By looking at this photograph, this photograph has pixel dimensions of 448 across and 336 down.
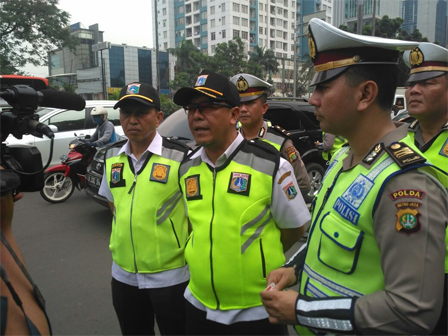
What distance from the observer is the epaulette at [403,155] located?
1.10 m

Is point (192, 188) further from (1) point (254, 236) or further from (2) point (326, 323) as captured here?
(2) point (326, 323)

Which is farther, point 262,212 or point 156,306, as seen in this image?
point 156,306

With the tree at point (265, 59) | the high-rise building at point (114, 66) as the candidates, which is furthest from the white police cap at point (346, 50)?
the high-rise building at point (114, 66)

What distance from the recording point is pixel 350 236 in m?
1.18

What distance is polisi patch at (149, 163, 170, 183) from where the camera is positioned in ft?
7.40

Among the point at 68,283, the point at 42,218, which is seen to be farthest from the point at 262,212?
the point at 42,218

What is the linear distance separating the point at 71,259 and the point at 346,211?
13.0 ft

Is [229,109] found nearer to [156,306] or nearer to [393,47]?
[393,47]

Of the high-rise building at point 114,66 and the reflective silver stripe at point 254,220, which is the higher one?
the high-rise building at point 114,66

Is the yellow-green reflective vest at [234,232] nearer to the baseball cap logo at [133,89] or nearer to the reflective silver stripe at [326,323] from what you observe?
the reflective silver stripe at [326,323]

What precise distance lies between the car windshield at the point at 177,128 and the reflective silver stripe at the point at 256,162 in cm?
363

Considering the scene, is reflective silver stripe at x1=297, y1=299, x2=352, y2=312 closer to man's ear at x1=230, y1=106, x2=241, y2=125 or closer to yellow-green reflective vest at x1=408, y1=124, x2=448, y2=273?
Answer: man's ear at x1=230, y1=106, x2=241, y2=125

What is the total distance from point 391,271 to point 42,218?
598 cm

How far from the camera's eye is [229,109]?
79.0 inches
